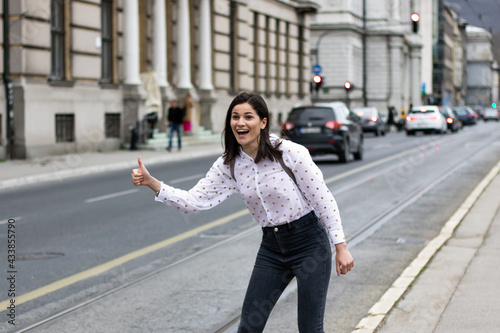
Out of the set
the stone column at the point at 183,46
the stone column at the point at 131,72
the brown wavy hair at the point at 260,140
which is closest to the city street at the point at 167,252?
the brown wavy hair at the point at 260,140

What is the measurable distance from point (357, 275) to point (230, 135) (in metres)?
4.15

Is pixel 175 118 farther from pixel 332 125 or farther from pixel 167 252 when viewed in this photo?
pixel 167 252

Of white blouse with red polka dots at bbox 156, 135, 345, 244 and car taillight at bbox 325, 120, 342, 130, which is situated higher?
car taillight at bbox 325, 120, 342, 130

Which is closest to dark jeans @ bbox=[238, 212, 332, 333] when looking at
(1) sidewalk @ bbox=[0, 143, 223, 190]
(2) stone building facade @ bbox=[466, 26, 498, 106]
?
(1) sidewalk @ bbox=[0, 143, 223, 190]

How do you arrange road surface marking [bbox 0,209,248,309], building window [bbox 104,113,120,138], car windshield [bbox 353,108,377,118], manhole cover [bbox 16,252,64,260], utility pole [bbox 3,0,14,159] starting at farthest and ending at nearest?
car windshield [bbox 353,108,377,118] → building window [bbox 104,113,120,138] → utility pole [bbox 3,0,14,159] → manhole cover [bbox 16,252,64,260] → road surface marking [bbox 0,209,248,309]

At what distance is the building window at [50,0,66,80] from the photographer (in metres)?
24.5

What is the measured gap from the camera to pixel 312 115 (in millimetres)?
22734

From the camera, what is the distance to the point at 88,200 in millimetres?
14312

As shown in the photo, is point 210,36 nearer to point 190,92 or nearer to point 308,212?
point 190,92

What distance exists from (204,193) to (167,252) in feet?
16.6

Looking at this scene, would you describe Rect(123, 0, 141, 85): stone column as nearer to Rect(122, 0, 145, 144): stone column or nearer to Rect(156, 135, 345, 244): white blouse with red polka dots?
Rect(122, 0, 145, 144): stone column

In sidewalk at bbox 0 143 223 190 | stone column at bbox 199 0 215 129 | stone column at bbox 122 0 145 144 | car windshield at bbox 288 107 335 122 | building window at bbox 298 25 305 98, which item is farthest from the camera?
building window at bbox 298 25 305 98

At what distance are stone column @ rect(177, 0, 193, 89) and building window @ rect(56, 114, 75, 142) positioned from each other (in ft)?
27.8

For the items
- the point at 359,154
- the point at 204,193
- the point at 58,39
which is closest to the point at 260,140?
the point at 204,193
